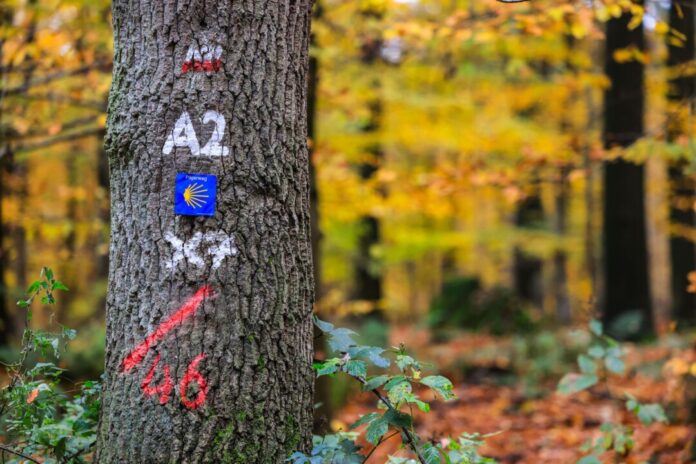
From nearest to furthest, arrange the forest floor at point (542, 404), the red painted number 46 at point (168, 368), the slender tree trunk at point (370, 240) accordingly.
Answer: the red painted number 46 at point (168, 368) < the forest floor at point (542, 404) < the slender tree trunk at point (370, 240)

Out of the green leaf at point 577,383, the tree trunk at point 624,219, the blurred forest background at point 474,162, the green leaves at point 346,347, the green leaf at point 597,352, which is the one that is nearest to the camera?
the green leaves at point 346,347

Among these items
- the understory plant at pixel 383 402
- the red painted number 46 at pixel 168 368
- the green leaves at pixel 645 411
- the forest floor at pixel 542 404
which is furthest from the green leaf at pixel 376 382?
the forest floor at pixel 542 404

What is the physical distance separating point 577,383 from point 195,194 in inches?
104

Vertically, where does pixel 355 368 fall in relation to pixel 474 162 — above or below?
below

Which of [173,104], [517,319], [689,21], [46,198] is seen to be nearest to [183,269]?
[173,104]

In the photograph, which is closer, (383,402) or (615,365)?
(383,402)

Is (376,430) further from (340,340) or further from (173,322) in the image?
(173,322)

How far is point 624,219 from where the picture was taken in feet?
32.6

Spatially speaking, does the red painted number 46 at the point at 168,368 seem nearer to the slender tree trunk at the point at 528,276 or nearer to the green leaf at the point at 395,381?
the green leaf at the point at 395,381

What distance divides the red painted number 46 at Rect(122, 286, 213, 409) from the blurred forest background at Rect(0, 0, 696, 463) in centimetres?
100

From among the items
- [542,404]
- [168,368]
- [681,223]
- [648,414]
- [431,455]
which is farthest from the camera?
[681,223]

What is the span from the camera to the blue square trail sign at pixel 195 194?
2275 millimetres

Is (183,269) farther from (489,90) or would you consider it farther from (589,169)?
(489,90)

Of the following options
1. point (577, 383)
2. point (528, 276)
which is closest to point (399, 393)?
point (577, 383)
